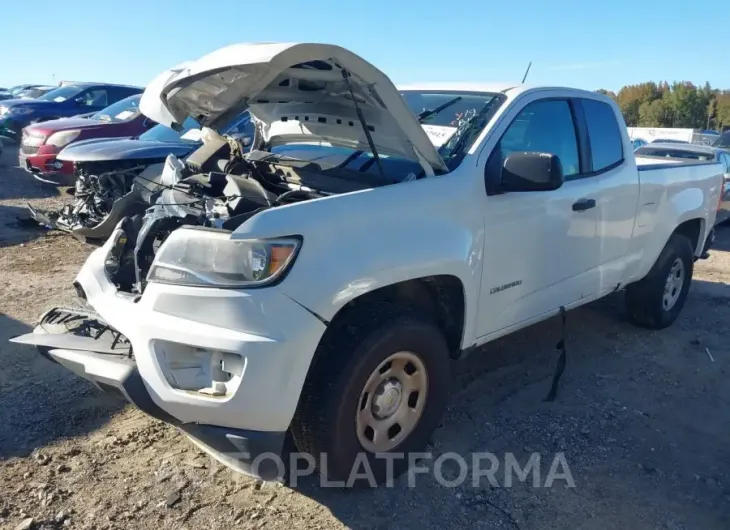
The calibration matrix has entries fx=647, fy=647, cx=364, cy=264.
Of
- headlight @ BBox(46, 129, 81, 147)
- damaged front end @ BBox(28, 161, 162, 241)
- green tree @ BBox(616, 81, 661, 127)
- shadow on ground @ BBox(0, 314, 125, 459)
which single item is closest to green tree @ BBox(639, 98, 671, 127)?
green tree @ BBox(616, 81, 661, 127)

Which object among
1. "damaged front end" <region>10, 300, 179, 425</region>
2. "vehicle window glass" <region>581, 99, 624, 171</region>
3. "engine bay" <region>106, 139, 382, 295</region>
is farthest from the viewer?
"vehicle window glass" <region>581, 99, 624, 171</region>

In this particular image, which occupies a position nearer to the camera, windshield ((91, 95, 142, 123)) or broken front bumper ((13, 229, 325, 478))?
broken front bumper ((13, 229, 325, 478))

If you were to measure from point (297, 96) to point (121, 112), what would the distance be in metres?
8.23

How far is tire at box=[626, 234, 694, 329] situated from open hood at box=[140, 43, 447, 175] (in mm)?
2926

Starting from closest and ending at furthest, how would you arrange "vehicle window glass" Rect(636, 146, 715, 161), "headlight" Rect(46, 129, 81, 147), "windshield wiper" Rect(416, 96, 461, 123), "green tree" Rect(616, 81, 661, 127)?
"windshield wiper" Rect(416, 96, 461, 123) < "headlight" Rect(46, 129, 81, 147) < "vehicle window glass" Rect(636, 146, 715, 161) < "green tree" Rect(616, 81, 661, 127)

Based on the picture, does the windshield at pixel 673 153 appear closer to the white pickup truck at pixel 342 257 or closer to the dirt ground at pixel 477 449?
the dirt ground at pixel 477 449

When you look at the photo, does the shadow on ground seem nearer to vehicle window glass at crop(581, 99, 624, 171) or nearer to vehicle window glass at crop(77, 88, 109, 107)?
vehicle window glass at crop(581, 99, 624, 171)

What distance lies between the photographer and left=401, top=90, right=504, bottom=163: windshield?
3.55 meters

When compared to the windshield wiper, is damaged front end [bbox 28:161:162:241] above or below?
below

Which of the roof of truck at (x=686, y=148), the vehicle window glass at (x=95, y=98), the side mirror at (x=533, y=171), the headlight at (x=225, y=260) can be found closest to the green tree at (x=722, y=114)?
the roof of truck at (x=686, y=148)

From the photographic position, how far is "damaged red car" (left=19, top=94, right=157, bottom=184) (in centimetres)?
964

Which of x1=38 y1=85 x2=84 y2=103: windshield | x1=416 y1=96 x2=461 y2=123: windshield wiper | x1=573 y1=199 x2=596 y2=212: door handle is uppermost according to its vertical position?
x1=416 y1=96 x2=461 y2=123: windshield wiper

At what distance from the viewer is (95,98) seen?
14359 millimetres

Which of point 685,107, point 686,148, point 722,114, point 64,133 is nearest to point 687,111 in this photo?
point 685,107
